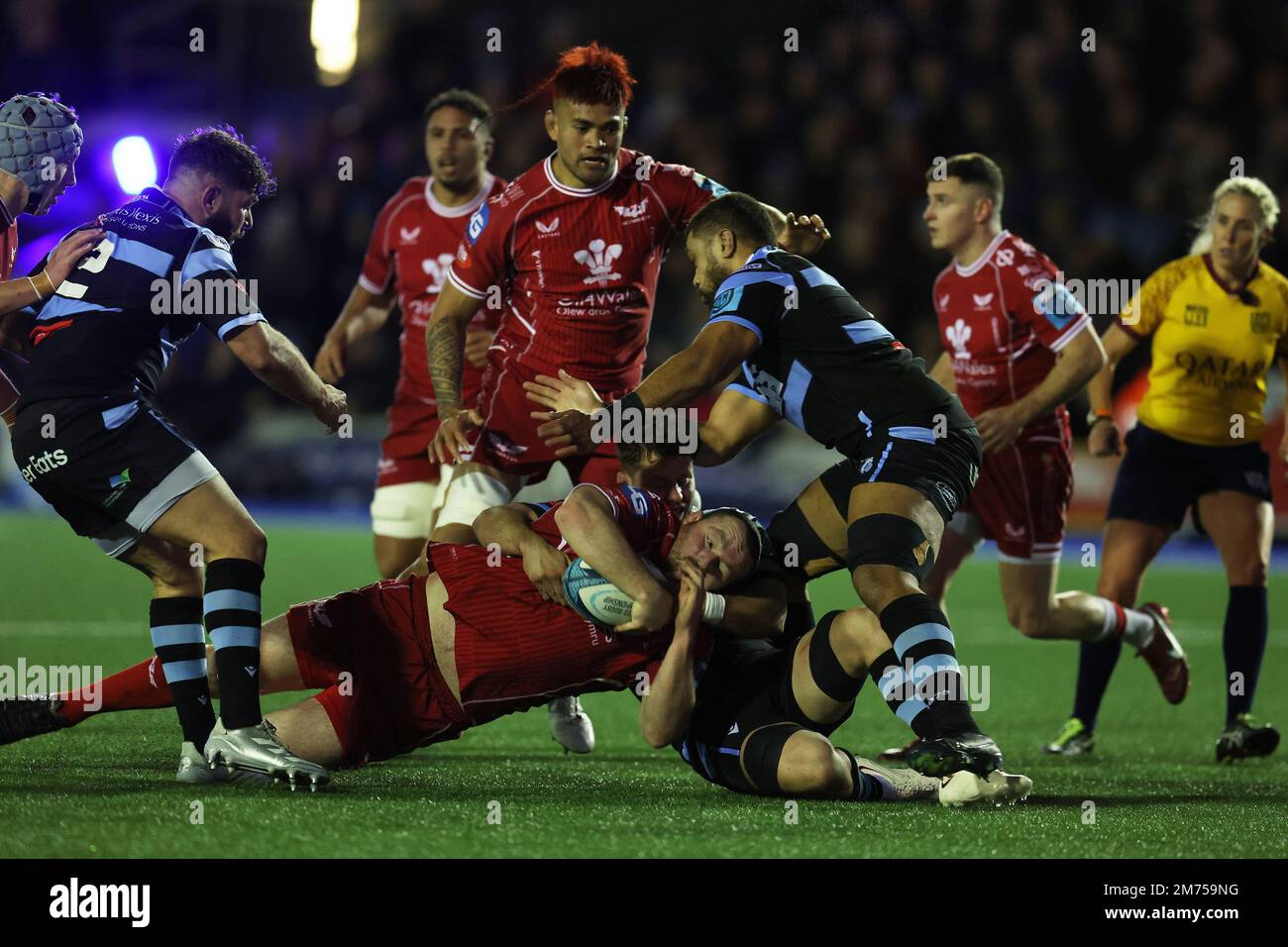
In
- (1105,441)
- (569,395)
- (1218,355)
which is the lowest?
(1105,441)

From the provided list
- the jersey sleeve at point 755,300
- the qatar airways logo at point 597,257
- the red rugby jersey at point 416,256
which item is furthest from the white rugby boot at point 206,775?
the red rugby jersey at point 416,256

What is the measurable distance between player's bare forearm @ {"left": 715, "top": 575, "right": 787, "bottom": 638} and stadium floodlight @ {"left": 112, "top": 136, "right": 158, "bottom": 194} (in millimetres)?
7972

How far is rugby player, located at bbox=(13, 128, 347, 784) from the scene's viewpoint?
4699 mm

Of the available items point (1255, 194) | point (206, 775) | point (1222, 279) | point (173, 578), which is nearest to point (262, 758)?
point (206, 775)

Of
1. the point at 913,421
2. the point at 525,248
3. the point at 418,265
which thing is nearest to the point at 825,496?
the point at 913,421

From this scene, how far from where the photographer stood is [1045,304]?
6457 mm

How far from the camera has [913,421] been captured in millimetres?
4957

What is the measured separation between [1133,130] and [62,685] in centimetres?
1225

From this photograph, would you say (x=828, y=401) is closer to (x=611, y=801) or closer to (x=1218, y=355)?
(x=611, y=801)

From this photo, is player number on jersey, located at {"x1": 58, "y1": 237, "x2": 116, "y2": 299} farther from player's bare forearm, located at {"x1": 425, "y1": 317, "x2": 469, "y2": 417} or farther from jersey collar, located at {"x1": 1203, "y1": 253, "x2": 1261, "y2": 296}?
jersey collar, located at {"x1": 1203, "y1": 253, "x2": 1261, "y2": 296}

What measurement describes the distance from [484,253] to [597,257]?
0.44 meters

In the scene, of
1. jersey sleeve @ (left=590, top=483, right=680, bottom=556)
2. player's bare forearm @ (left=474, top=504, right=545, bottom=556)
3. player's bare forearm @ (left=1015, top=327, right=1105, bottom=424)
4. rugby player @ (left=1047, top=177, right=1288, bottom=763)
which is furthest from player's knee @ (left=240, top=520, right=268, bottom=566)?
rugby player @ (left=1047, top=177, right=1288, bottom=763)

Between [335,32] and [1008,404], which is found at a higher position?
[335,32]
